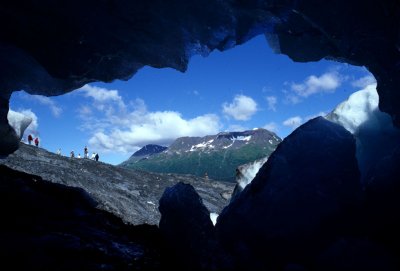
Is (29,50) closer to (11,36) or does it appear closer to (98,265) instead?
(11,36)

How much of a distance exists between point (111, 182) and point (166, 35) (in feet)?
45.5

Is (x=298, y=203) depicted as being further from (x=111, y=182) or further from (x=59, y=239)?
(x=111, y=182)

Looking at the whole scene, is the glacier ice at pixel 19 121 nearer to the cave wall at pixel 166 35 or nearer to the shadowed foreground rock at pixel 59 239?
the cave wall at pixel 166 35

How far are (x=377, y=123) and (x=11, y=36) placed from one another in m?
10.7

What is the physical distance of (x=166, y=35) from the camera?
31.2 ft

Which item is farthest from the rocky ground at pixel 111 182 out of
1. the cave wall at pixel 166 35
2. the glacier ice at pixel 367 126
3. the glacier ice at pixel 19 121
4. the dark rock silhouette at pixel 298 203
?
the glacier ice at pixel 367 126

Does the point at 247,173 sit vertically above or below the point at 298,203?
above

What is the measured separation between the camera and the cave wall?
26.7 feet

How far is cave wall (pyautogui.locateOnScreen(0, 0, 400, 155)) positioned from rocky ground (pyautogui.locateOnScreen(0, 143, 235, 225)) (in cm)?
677

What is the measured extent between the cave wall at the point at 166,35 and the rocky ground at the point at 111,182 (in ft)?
22.2

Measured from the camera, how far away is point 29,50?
31.4ft

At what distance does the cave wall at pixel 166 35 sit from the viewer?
8.15 metres

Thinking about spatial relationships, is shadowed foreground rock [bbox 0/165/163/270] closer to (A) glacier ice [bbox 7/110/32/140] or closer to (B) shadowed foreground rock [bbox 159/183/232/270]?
(B) shadowed foreground rock [bbox 159/183/232/270]

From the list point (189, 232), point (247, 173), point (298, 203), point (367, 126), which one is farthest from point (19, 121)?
point (367, 126)
